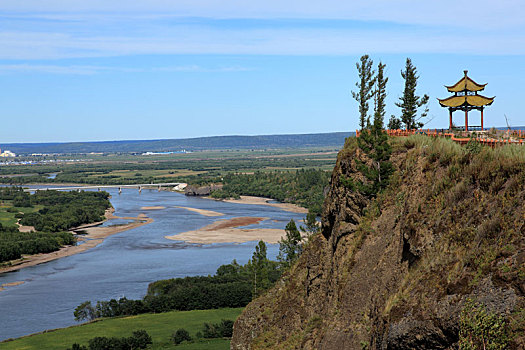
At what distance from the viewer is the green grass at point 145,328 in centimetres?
5784

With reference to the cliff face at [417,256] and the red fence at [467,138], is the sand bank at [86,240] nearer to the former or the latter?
the cliff face at [417,256]

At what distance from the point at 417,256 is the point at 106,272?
7592cm

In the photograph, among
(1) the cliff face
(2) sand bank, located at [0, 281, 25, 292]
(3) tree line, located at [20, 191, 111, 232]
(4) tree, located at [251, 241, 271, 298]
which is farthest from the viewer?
(3) tree line, located at [20, 191, 111, 232]

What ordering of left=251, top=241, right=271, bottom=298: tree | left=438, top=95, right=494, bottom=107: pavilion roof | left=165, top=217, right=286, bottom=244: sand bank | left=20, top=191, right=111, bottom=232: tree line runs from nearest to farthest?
left=438, top=95, right=494, bottom=107: pavilion roof
left=251, top=241, right=271, bottom=298: tree
left=165, top=217, right=286, bottom=244: sand bank
left=20, top=191, right=111, bottom=232: tree line

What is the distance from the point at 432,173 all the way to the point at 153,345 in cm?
4807

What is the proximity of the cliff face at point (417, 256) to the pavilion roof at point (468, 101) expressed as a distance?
23.0ft

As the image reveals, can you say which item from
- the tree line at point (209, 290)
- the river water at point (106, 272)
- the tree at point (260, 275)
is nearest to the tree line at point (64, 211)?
the river water at point (106, 272)

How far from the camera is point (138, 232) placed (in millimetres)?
124812

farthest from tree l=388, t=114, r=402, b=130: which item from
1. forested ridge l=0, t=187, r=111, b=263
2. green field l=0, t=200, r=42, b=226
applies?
green field l=0, t=200, r=42, b=226

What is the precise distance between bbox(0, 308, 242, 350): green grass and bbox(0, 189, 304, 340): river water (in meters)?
3.53

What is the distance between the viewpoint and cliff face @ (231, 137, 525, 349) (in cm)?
1498

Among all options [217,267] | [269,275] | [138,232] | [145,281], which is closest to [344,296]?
[269,275]

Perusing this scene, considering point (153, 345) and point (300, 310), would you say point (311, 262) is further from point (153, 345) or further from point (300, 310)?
point (153, 345)

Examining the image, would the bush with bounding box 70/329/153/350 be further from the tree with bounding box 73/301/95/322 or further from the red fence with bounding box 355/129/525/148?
the red fence with bounding box 355/129/525/148
